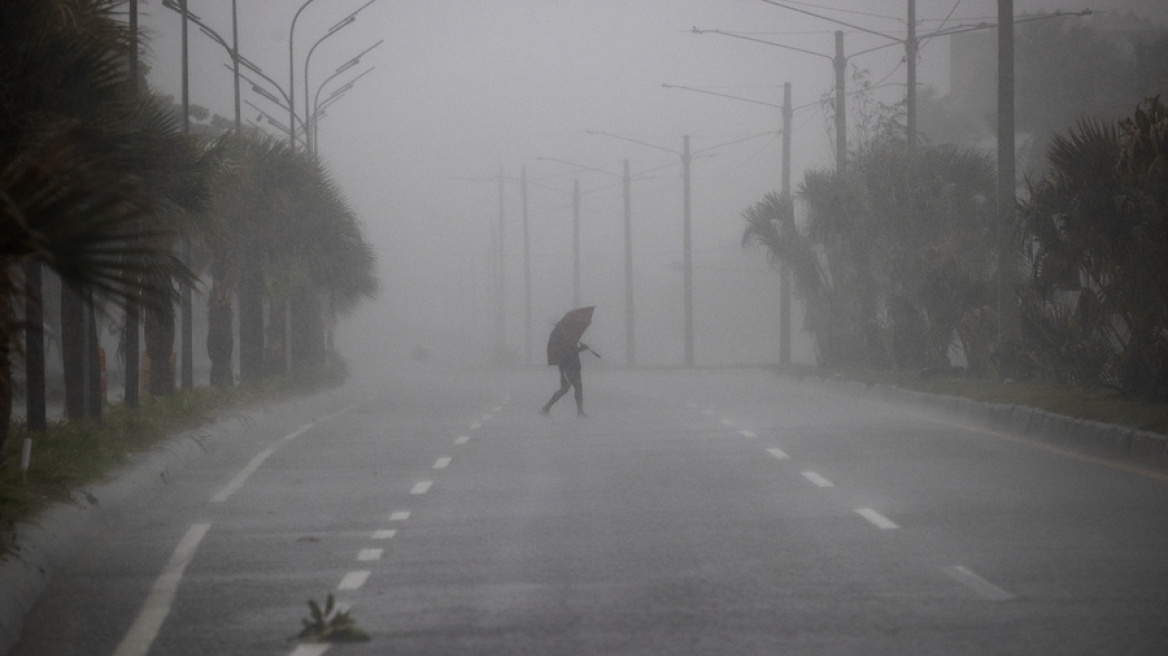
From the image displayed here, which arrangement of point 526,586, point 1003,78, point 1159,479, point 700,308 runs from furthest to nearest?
point 700,308 < point 1003,78 < point 1159,479 < point 526,586

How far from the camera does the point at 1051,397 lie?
21812mm

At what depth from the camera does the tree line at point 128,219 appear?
682 centimetres

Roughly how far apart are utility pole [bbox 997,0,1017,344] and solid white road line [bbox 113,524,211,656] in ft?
53.7

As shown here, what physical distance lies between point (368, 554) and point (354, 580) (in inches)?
42.2

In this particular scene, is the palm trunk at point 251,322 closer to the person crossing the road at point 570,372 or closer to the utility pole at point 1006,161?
the person crossing the road at point 570,372

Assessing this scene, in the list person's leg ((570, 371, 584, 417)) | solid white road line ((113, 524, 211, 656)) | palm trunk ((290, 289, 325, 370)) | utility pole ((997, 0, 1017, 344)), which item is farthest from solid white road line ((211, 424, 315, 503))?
palm trunk ((290, 289, 325, 370))

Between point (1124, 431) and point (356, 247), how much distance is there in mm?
26043

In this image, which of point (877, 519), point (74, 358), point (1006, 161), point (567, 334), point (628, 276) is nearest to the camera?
point (877, 519)

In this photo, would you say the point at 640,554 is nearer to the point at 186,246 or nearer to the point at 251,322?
the point at 186,246

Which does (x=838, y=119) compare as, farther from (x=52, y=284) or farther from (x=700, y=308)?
(x=700, y=308)

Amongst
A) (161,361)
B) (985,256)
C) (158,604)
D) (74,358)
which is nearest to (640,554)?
(158,604)

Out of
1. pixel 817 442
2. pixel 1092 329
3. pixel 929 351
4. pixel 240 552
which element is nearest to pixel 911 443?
pixel 817 442

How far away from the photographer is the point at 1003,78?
25.2 metres

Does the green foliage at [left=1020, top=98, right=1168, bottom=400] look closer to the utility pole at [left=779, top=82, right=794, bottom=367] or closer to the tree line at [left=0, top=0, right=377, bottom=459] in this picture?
the tree line at [left=0, top=0, right=377, bottom=459]
